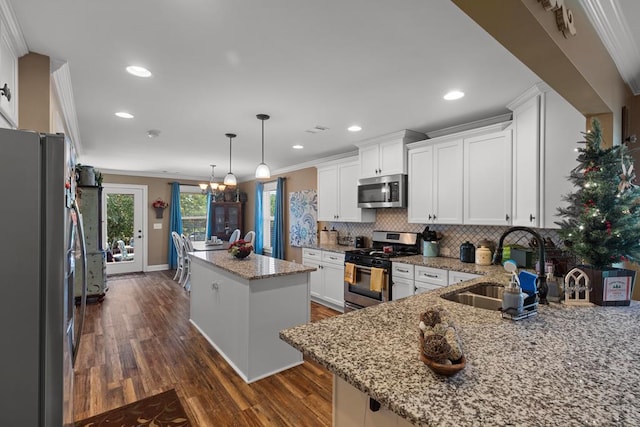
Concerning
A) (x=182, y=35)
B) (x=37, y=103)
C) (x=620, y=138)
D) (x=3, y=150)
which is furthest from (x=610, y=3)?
(x=37, y=103)

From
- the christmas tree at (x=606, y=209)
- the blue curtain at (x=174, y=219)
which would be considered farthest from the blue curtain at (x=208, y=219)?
the christmas tree at (x=606, y=209)

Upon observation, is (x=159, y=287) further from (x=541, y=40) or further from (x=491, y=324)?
(x=541, y=40)

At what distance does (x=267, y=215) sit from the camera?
7.51 meters

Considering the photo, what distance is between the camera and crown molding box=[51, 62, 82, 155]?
2.22 metres

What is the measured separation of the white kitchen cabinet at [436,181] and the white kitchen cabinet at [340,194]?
2.99 ft

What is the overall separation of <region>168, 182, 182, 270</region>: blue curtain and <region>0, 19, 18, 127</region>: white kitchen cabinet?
601 centimetres

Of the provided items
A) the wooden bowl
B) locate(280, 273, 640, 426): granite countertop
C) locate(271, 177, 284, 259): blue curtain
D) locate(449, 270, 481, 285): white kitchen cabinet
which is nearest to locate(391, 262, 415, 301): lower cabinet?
locate(449, 270, 481, 285): white kitchen cabinet

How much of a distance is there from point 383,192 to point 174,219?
5798 mm

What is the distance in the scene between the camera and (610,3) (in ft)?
5.27

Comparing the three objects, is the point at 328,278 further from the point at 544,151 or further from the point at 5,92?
the point at 5,92

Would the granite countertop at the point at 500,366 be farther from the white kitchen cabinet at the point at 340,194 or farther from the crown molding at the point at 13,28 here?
the white kitchen cabinet at the point at 340,194

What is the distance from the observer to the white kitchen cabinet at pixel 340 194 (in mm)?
4629

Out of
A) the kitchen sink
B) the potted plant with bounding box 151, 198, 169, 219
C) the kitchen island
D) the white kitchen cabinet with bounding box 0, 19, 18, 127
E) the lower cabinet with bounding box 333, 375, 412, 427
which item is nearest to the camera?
the lower cabinet with bounding box 333, 375, 412, 427

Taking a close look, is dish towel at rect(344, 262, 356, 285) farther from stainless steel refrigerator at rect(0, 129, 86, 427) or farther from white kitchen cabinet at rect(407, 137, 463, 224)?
stainless steel refrigerator at rect(0, 129, 86, 427)
